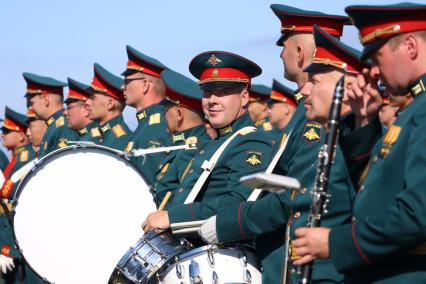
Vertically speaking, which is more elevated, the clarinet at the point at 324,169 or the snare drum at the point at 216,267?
the clarinet at the point at 324,169

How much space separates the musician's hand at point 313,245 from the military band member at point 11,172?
7348mm

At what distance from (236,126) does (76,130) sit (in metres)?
6.19

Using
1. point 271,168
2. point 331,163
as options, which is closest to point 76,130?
point 271,168

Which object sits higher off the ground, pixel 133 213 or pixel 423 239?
pixel 423 239

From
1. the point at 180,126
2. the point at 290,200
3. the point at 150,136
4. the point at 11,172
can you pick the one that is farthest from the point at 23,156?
the point at 290,200

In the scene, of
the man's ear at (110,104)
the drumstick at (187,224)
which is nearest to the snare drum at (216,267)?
the drumstick at (187,224)

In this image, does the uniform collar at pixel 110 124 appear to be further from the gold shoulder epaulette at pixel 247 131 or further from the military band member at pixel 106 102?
the gold shoulder epaulette at pixel 247 131

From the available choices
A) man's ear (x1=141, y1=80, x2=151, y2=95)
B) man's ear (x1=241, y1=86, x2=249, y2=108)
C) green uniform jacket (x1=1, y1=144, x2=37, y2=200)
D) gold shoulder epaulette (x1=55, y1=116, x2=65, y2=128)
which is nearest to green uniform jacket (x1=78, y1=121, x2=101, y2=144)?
gold shoulder epaulette (x1=55, y1=116, x2=65, y2=128)

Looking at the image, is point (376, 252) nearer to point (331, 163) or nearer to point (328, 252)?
point (328, 252)

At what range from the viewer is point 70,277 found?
8.88 m

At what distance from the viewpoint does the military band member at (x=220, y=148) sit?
23.4 ft

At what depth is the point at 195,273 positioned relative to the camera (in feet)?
21.5

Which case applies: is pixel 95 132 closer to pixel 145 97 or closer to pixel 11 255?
pixel 145 97

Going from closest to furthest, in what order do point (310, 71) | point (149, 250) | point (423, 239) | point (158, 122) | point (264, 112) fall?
point (423, 239)
point (310, 71)
point (149, 250)
point (158, 122)
point (264, 112)
